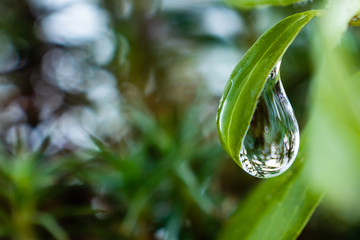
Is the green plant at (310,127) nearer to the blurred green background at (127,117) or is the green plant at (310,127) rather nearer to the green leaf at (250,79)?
the green leaf at (250,79)

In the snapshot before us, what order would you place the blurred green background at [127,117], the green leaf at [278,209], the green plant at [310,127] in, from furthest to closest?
1. the blurred green background at [127,117]
2. the green leaf at [278,209]
3. the green plant at [310,127]

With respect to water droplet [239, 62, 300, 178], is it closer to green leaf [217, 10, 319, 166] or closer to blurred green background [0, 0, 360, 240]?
green leaf [217, 10, 319, 166]

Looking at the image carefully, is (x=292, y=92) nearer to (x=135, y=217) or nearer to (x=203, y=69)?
(x=203, y=69)

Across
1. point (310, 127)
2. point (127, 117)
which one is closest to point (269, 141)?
point (310, 127)

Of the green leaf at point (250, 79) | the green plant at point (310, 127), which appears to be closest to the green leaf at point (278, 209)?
the green plant at point (310, 127)

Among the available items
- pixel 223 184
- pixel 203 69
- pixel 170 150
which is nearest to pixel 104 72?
pixel 203 69

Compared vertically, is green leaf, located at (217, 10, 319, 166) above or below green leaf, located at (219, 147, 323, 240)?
above

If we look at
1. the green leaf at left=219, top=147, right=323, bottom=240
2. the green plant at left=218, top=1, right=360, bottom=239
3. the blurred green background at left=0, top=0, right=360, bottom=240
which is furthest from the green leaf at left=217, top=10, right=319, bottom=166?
the blurred green background at left=0, top=0, right=360, bottom=240
